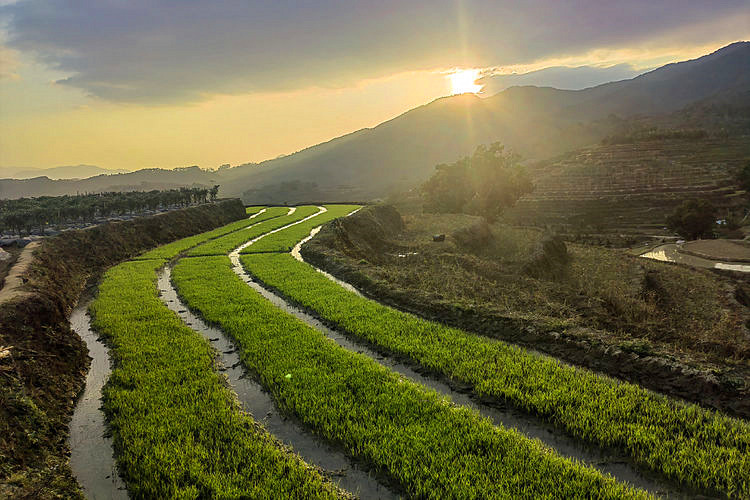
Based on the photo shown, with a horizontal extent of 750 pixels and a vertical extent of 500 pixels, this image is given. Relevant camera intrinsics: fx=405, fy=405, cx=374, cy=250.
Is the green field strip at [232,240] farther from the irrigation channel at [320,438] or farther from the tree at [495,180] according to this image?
the tree at [495,180]

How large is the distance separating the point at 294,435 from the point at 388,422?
80.4 inches

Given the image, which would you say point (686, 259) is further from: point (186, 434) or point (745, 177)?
point (186, 434)

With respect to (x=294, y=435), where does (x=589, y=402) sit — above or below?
below

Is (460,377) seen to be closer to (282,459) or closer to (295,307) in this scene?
(282,459)

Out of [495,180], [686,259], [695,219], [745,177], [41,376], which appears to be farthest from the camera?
[745,177]

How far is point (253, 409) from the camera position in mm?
9789

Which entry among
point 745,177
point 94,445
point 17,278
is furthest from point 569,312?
point 745,177

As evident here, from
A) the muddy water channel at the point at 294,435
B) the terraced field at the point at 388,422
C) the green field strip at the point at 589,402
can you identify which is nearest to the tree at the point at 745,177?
the green field strip at the point at 589,402

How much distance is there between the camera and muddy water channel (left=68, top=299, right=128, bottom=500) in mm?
7445

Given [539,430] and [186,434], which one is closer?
[186,434]

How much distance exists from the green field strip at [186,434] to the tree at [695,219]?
64.6 m

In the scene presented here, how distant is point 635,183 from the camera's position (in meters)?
91.4

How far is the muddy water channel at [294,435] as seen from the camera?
7.19 metres

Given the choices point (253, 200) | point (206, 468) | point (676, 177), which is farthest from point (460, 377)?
point (253, 200)
